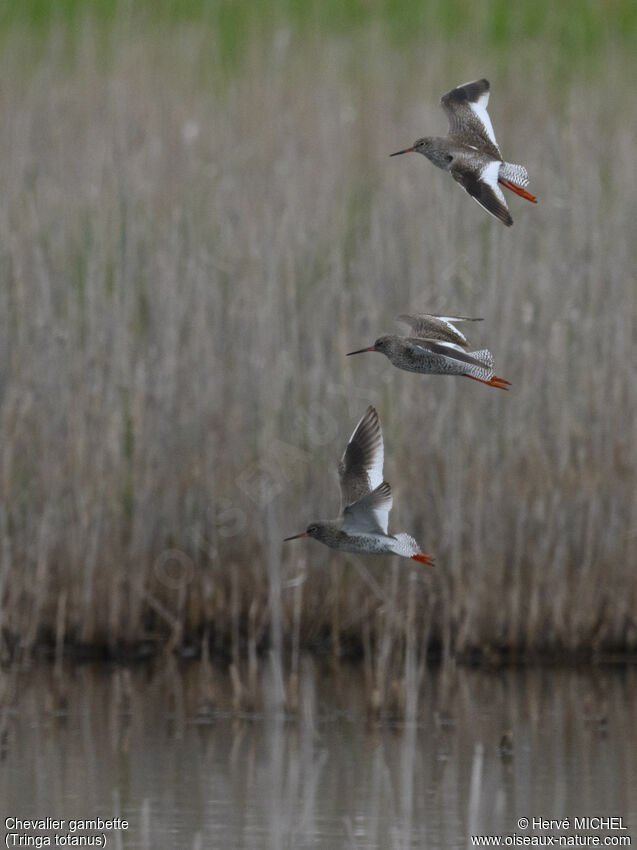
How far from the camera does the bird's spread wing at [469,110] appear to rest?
2.84 metres

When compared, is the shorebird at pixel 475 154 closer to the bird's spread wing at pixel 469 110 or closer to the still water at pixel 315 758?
the bird's spread wing at pixel 469 110

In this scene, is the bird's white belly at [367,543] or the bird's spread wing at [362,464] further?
the bird's spread wing at [362,464]

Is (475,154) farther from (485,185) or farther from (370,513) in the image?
(370,513)

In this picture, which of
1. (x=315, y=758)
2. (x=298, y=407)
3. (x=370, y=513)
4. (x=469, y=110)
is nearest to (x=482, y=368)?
(x=370, y=513)

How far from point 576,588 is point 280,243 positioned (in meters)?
1.80

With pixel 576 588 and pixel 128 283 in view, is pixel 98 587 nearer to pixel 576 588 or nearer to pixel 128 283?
pixel 128 283

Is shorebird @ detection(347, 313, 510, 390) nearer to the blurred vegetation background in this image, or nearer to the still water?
the still water

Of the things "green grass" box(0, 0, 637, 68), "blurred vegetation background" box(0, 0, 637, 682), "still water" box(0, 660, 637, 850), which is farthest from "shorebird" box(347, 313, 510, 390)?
"green grass" box(0, 0, 637, 68)

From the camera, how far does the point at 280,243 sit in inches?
249

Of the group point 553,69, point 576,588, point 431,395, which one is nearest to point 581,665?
point 576,588

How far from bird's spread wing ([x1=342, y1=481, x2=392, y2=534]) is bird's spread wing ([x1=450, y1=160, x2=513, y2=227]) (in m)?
0.49

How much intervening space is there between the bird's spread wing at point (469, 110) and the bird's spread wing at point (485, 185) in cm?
23

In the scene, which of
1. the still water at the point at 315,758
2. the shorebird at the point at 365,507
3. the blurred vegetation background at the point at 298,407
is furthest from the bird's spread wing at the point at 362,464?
the blurred vegetation background at the point at 298,407

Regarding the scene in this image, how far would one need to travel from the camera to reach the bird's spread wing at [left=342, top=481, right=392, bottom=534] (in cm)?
269
